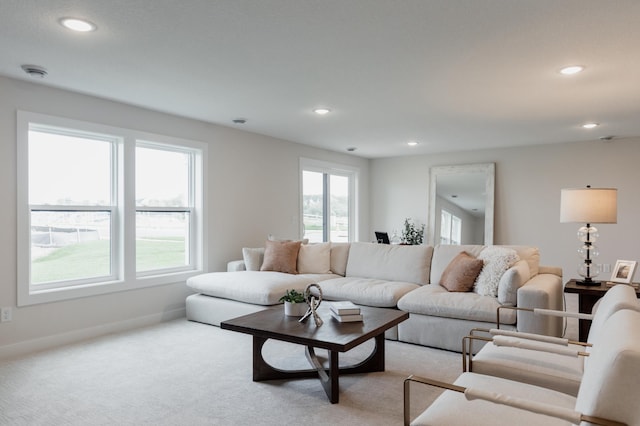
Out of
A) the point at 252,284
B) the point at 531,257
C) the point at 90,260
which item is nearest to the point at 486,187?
the point at 531,257

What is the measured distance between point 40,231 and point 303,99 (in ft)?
8.99

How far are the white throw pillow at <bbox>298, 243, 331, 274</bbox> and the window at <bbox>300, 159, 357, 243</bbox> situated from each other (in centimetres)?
171

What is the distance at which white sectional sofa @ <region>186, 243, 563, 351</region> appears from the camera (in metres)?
3.69

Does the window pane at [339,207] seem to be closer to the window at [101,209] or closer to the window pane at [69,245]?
→ the window at [101,209]

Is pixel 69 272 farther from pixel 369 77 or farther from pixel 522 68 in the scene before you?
pixel 522 68

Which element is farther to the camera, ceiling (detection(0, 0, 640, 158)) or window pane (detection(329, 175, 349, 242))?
window pane (detection(329, 175, 349, 242))

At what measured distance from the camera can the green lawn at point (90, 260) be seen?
412 cm

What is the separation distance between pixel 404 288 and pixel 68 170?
136 inches

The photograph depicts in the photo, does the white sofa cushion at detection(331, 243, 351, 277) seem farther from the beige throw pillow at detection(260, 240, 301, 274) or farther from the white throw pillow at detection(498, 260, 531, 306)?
the white throw pillow at detection(498, 260, 531, 306)

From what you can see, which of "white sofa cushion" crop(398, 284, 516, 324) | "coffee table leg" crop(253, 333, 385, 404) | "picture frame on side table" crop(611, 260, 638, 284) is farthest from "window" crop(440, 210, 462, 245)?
"coffee table leg" crop(253, 333, 385, 404)

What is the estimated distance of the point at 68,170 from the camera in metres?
4.27

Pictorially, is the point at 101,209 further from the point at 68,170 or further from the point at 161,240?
the point at 161,240

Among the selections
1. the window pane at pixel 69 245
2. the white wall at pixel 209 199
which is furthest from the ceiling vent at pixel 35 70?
the window pane at pixel 69 245

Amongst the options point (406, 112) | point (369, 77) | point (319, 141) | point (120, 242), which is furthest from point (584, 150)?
point (120, 242)
